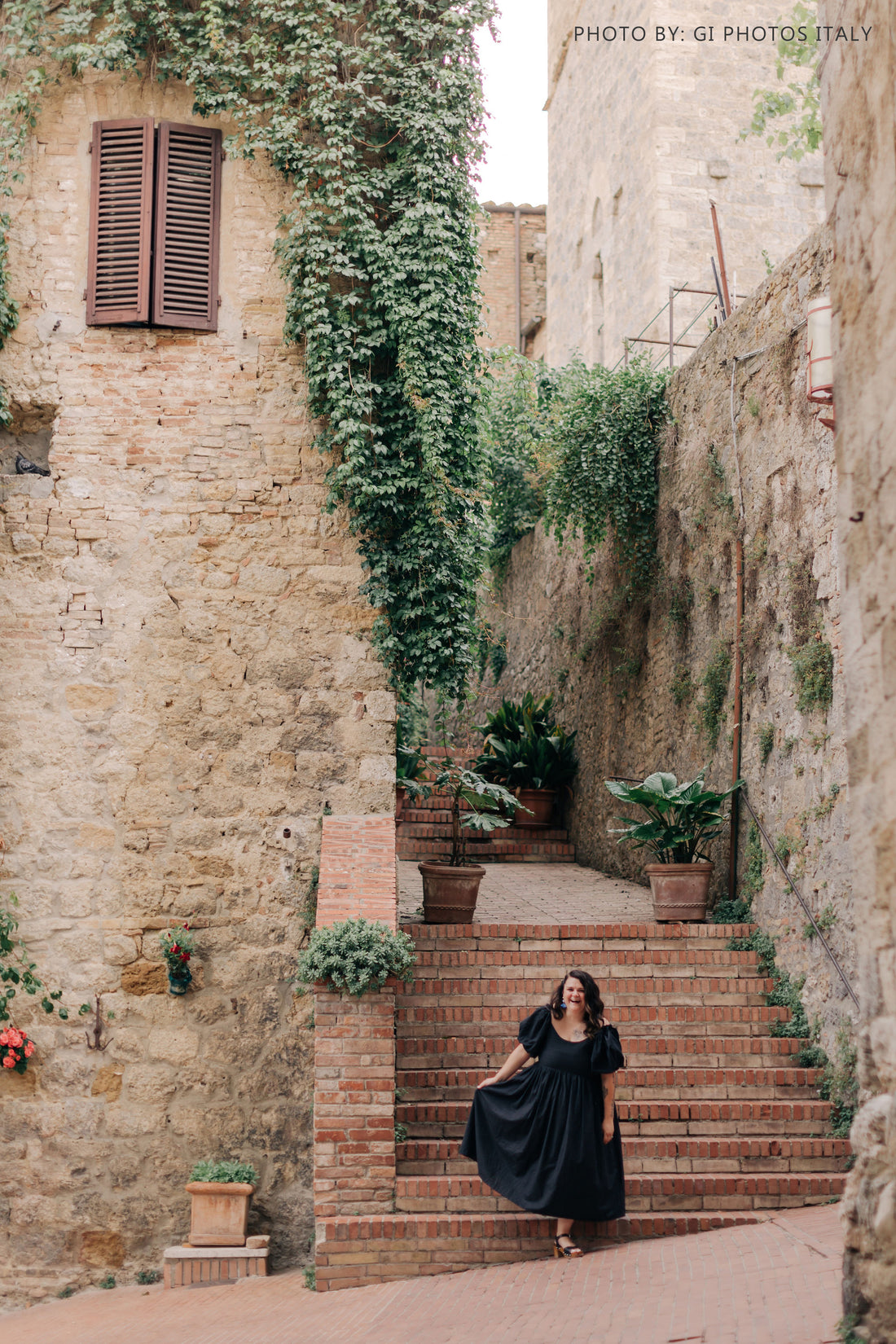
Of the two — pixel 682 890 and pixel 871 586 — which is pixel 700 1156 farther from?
pixel 871 586

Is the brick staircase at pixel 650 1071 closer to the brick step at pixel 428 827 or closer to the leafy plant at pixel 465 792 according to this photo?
the leafy plant at pixel 465 792

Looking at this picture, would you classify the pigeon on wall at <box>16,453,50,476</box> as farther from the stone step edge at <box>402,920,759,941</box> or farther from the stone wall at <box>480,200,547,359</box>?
the stone wall at <box>480,200,547,359</box>

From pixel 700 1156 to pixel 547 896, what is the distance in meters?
3.47

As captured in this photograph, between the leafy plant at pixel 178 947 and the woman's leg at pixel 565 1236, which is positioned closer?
the woman's leg at pixel 565 1236

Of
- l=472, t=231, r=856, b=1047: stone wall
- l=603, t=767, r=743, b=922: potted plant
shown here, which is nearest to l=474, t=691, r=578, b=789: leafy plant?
l=472, t=231, r=856, b=1047: stone wall

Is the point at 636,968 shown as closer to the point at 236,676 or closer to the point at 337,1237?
the point at 337,1237

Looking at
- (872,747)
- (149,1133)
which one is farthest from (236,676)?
(872,747)

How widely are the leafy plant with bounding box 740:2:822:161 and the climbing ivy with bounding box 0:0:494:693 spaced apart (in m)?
2.62

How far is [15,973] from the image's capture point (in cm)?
680

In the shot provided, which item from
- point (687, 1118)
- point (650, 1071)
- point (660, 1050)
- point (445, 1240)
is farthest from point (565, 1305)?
point (660, 1050)

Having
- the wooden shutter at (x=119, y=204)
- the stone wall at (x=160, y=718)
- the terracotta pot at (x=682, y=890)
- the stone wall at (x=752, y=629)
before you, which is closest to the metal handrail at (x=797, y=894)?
the stone wall at (x=752, y=629)

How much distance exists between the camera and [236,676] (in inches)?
287

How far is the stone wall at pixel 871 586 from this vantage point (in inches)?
130

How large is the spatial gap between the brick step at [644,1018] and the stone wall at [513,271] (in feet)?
53.4
